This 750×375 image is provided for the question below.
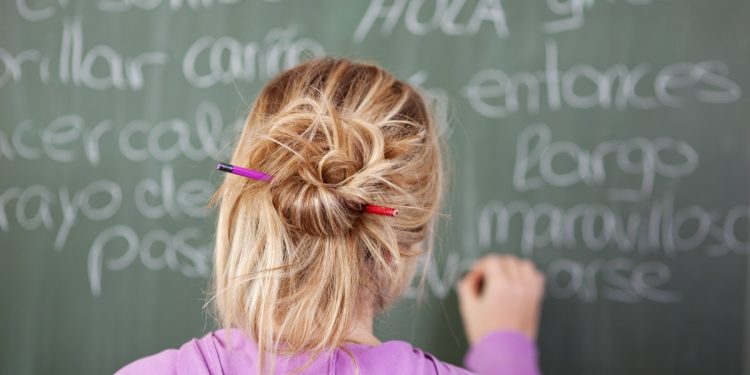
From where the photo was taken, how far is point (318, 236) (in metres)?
0.82

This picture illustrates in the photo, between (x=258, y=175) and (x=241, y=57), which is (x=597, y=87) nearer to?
(x=241, y=57)

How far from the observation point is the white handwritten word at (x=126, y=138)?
1515mm

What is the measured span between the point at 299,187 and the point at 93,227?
90 cm

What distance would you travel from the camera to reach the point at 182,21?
1.50 m

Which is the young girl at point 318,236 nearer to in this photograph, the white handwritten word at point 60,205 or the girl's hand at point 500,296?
the girl's hand at point 500,296

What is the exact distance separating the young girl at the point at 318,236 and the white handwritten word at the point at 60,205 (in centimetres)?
72

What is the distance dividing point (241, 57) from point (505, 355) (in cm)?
82

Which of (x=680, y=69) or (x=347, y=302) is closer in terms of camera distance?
(x=347, y=302)

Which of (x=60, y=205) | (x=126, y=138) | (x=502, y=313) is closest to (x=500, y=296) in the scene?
(x=502, y=313)

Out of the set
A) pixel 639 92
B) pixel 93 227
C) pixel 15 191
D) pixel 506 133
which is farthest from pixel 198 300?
pixel 639 92

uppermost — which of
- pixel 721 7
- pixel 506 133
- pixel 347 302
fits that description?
pixel 721 7

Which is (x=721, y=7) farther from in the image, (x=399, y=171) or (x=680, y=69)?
(x=399, y=171)

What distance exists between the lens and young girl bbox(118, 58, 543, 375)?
31.7 inches

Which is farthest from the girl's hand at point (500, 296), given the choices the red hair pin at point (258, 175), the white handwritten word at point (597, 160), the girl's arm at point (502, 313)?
the red hair pin at point (258, 175)
